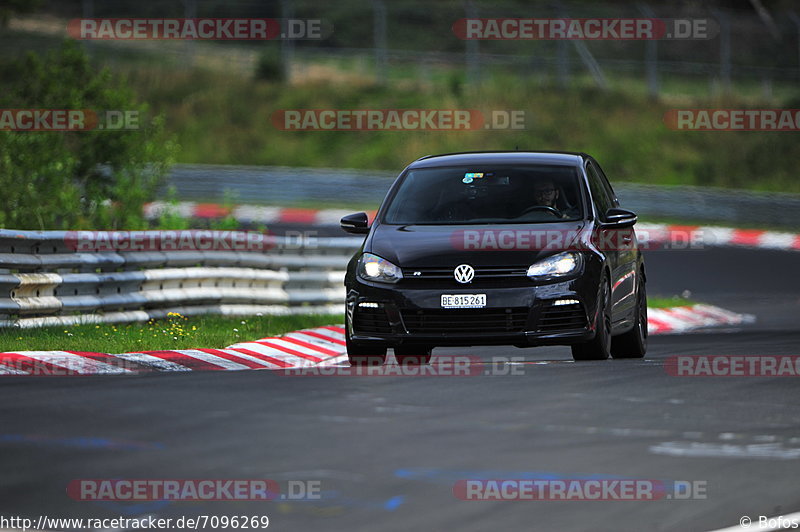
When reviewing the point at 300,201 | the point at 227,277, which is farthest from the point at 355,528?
the point at 300,201

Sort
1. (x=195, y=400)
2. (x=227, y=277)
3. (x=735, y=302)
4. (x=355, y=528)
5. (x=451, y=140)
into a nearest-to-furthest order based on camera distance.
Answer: (x=355, y=528) → (x=195, y=400) → (x=227, y=277) → (x=735, y=302) → (x=451, y=140)

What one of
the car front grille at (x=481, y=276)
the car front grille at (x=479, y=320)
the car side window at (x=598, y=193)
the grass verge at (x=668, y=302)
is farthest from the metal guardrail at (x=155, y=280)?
the grass verge at (x=668, y=302)

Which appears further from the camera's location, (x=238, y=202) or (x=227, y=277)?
(x=238, y=202)

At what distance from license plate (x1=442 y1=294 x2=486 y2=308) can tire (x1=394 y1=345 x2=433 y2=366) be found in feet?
1.67

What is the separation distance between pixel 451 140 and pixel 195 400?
36.0 meters

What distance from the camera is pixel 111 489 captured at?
7855 mm

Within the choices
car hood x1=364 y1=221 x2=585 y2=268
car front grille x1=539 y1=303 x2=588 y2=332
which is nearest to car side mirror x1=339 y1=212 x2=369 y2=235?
car hood x1=364 y1=221 x2=585 y2=268

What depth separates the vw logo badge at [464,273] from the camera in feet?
41.3

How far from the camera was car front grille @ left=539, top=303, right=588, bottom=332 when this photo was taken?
12625 mm

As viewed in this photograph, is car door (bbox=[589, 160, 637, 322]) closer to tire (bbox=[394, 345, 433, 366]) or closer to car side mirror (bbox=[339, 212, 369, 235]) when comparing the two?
tire (bbox=[394, 345, 433, 366])

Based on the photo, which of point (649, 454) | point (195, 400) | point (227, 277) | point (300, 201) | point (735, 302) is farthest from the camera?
point (300, 201)

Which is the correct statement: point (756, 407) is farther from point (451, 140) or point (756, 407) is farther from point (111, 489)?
point (451, 140)

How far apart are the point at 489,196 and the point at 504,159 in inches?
21.8

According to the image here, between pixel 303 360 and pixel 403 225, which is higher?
pixel 403 225
